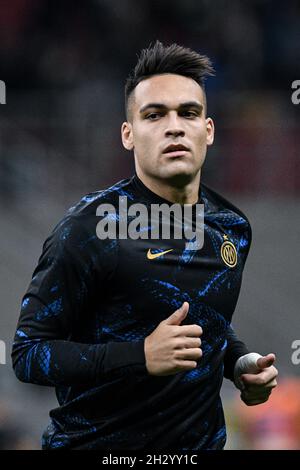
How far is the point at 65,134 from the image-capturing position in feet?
26.3

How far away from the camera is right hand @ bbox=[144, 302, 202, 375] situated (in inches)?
106

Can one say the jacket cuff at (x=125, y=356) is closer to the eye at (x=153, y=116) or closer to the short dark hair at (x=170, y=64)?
the eye at (x=153, y=116)

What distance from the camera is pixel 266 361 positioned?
10.3ft

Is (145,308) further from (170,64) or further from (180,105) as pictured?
(170,64)

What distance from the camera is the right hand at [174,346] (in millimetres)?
2697

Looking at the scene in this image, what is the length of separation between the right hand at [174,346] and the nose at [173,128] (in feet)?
2.08

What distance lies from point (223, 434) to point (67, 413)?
560 mm

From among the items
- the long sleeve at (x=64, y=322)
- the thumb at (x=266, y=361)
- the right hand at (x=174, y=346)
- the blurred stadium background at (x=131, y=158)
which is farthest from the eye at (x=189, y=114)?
the blurred stadium background at (x=131, y=158)

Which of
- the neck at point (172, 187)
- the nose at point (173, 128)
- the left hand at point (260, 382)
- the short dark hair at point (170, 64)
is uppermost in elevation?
the short dark hair at point (170, 64)

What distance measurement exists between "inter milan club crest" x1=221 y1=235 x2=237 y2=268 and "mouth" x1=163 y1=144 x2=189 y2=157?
0.38 metres

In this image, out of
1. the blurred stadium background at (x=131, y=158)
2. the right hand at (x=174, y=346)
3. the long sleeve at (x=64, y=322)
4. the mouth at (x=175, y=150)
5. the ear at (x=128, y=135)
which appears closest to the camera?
the right hand at (x=174, y=346)

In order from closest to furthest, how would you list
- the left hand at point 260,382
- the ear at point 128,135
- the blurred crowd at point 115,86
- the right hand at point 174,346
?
the right hand at point 174,346, the left hand at point 260,382, the ear at point 128,135, the blurred crowd at point 115,86

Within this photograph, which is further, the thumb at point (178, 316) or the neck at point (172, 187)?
the neck at point (172, 187)

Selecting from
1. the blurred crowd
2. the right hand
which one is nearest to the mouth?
the right hand
